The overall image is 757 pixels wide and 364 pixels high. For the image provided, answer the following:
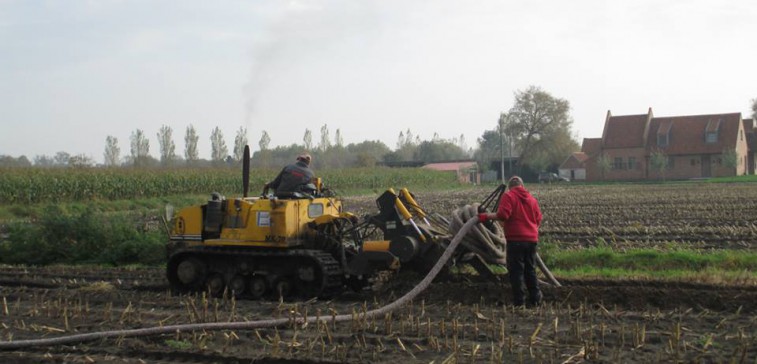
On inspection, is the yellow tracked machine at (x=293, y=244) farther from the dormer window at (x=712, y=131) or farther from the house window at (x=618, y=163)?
the house window at (x=618, y=163)

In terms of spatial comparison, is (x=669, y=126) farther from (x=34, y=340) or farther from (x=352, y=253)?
(x=34, y=340)

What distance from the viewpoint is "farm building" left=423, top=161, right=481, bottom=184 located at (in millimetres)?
79850

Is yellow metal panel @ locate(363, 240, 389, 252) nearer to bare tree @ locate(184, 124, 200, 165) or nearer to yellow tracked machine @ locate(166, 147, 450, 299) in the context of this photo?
yellow tracked machine @ locate(166, 147, 450, 299)

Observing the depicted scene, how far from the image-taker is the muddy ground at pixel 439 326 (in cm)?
771

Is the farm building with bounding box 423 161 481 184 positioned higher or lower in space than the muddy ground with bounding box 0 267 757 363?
higher

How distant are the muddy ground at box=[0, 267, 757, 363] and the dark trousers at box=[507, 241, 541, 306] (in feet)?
0.84

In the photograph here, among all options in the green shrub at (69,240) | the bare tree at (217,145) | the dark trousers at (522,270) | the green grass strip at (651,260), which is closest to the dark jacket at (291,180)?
the dark trousers at (522,270)

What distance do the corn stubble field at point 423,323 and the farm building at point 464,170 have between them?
2538 inches

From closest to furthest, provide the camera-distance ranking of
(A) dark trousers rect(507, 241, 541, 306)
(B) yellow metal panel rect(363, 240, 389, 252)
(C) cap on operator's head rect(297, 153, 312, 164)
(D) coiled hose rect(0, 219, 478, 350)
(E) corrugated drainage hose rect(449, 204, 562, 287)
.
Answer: (D) coiled hose rect(0, 219, 478, 350) < (A) dark trousers rect(507, 241, 541, 306) < (E) corrugated drainage hose rect(449, 204, 562, 287) < (B) yellow metal panel rect(363, 240, 389, 252) < (C) cap on operator's head rect(297, 153, 312, 164)

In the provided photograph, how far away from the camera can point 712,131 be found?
75562 mm

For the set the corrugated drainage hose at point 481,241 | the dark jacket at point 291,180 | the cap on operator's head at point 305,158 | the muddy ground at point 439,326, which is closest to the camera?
the muddy ground at point 439,326

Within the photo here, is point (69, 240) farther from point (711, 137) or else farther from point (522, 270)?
point (711, 137)

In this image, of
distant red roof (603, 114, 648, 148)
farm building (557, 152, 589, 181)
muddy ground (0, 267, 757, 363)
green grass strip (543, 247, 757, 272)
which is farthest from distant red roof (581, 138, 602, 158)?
muddy ground (0, 267, 757, 363)

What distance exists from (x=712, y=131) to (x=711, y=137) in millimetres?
589
